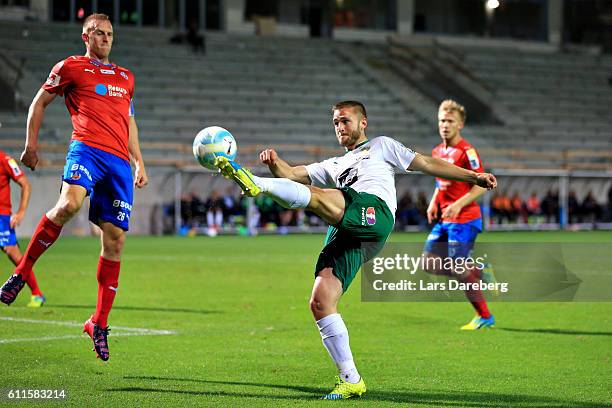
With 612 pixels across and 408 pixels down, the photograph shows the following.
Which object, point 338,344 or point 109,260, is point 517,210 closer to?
point 109,260

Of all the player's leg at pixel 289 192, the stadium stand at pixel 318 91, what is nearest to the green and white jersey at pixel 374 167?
the player's leg at pixel 289 192

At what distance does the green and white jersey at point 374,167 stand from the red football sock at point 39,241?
2.15 m

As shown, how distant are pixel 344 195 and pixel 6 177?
23.2 ft

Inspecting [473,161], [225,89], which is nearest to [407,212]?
[225,89]

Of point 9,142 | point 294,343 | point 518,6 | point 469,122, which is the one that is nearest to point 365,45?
point 469,122

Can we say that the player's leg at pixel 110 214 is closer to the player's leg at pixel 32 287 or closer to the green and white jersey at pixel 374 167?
the green and white jersey at pixel 374 167

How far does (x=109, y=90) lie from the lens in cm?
807

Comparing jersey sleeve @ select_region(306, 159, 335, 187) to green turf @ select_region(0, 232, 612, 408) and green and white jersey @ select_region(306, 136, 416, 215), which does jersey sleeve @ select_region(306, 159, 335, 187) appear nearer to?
green and white jersey @ select_region(306, 136, 416, 215)

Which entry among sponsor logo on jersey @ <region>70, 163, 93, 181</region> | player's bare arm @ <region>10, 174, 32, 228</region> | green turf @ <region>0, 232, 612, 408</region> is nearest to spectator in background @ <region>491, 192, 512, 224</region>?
green turf @ <region>0, 232, 612, 408</region>

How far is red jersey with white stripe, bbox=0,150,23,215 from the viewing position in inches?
498

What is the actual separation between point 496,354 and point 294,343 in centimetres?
185

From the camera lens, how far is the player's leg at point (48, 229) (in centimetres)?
762

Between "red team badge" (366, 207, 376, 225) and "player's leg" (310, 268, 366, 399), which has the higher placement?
"red team badge" (366, 207, 376, 225)

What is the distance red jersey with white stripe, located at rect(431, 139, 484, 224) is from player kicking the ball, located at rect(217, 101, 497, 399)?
3.47 m
